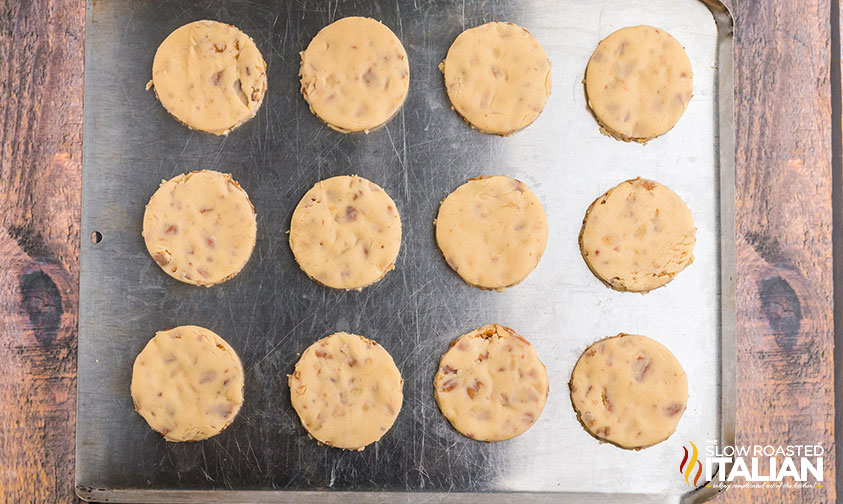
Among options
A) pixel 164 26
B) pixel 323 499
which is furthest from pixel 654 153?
pixel 164 26

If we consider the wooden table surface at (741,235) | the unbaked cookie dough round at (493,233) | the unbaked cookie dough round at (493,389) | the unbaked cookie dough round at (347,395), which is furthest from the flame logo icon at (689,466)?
the unbaked cookie dough round at (347,395)

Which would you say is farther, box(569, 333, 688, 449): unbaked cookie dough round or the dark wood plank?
the dark wood plank

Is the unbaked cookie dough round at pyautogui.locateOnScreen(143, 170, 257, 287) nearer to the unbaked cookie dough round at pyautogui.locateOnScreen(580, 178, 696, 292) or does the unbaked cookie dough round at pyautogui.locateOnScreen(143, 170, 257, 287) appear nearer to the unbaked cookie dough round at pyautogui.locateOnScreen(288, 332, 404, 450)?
the unbaked cookie dough round at pyautogui.locateOnScreen(288, 332, 404, 450)

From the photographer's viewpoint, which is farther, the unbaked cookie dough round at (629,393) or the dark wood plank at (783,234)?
the dark wood plank at (783,234)

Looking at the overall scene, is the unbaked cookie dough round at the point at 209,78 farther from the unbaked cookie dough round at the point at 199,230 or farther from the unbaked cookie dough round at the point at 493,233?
the unbaked cookie dough round at the point at 493,233

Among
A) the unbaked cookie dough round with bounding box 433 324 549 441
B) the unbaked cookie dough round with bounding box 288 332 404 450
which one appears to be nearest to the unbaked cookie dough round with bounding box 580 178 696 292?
the unbaked cookie dough round with bounding box 433 324 549 441

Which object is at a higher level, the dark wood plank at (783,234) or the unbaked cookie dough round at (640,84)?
the unbaked cookie dough round at (640,84)
